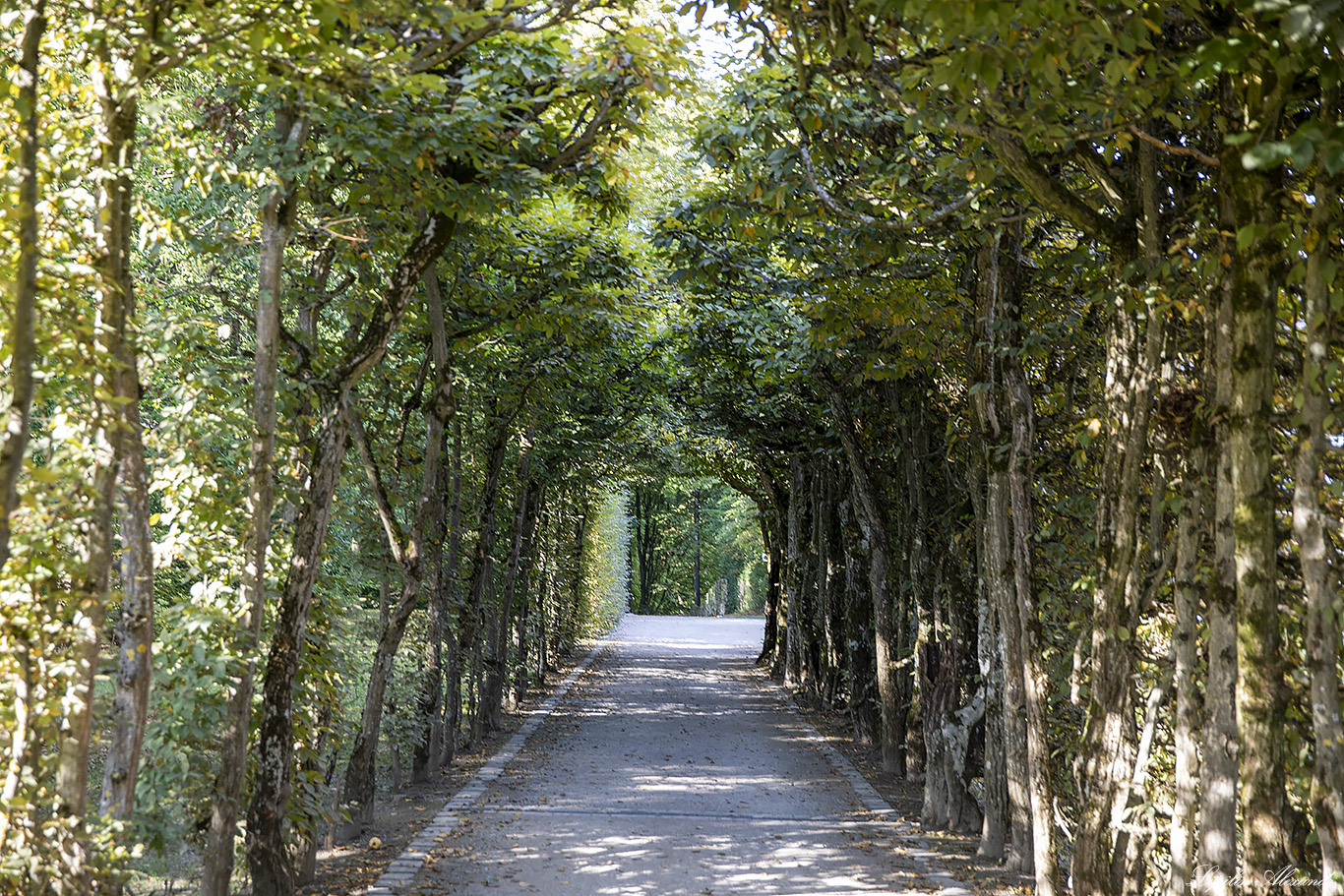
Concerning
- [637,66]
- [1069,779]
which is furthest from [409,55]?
[1069,779]

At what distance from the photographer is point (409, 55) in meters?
5.20

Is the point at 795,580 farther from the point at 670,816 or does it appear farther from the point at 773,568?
the point at 670,816

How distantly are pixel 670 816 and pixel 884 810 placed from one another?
7.14ft

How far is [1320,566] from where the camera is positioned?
3.16 metres

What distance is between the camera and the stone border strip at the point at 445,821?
7.39 m

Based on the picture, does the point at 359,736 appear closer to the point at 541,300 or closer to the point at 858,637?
the point at 541,300

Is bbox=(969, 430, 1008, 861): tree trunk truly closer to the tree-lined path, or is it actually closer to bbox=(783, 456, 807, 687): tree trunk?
the tree-lined path

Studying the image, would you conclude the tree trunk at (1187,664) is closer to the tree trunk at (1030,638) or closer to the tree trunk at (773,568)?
the tree trunk at (1030,638)

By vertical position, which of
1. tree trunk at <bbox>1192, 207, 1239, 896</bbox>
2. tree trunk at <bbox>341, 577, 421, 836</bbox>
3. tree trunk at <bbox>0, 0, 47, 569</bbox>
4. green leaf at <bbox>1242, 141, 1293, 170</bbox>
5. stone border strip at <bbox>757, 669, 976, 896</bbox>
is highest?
green leaf at <bbox>1242, 141, 1293, 170</bbox>

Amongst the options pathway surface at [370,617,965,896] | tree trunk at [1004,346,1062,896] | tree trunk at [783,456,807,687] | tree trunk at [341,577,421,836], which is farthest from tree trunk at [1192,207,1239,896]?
tree trunk at [783,456,807,687]

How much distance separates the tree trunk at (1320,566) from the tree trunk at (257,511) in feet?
14.5

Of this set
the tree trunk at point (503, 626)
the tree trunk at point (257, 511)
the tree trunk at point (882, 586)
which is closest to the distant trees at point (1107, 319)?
the tree trunk at point (257, 511)

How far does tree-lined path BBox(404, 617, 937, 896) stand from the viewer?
7648 millimetres

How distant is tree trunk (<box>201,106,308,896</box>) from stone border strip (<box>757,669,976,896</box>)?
476 cm
